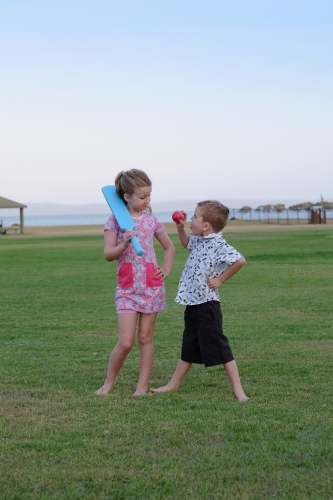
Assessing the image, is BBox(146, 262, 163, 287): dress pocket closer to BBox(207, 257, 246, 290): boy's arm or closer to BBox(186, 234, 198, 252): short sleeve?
BBox(186, 234, 198, 252): short sleeve

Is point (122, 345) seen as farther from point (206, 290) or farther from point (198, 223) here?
point (198, 223)

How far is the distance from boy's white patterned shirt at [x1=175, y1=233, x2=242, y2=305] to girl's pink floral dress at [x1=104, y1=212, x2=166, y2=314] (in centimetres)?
21

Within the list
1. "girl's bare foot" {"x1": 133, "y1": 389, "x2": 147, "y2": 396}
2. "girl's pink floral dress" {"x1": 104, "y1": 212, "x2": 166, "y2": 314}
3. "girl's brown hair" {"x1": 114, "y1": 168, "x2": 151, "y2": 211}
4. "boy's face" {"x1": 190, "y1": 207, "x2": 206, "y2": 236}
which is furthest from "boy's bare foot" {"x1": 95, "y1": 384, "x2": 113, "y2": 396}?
"girl's brown hair" {"x1": 114, "y1": 168, "x2": 151, "y2": 211}

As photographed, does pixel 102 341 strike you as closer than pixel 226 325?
Yes

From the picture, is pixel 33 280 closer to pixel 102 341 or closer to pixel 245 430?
pixel 102 341

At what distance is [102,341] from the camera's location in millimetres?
8789

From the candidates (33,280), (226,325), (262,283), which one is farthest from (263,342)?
(33,280)

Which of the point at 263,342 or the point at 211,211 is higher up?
the point at 211,211

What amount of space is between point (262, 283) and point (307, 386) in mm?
8943

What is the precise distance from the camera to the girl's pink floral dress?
6.21 metres

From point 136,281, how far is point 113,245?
32cm

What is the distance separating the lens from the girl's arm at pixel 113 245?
5.97 meters

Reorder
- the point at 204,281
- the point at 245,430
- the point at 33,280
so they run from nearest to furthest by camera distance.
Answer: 1. the point at 245,430
2. the point at 204,281
3. the point at 33,280

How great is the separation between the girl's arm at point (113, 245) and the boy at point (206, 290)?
17.3 inches
